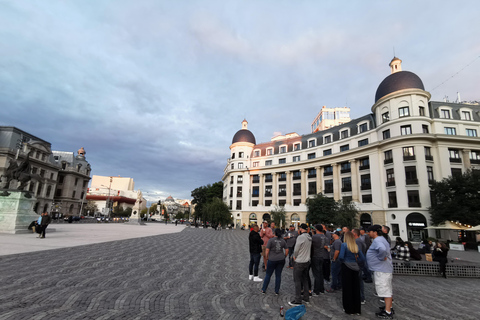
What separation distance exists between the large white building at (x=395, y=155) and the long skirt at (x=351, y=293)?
116 ft

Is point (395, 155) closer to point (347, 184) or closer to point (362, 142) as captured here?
point (362, 142)

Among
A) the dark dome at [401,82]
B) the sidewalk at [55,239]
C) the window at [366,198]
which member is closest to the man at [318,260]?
the sidewalk at [55,239]

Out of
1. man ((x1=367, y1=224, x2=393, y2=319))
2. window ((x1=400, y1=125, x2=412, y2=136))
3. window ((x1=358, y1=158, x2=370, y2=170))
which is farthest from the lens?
window ((x1=358, y1=158, x2=370, y2=170))

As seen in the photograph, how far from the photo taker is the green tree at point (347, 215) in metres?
36.5

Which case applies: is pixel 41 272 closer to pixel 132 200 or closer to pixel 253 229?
pixel 253 229

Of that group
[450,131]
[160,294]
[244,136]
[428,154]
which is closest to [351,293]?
[160,294]

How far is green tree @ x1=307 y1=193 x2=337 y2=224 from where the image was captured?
4031cm

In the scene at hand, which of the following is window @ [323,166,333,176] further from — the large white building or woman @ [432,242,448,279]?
woman @ [432,242,448,279]

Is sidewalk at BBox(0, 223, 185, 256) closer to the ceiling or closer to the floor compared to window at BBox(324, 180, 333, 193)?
closer to the floor

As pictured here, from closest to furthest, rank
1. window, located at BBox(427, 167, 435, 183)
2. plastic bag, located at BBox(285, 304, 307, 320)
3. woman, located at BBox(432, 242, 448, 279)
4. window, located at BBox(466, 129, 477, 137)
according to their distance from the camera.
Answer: plastic bag, located at BBox(285, 304, 307, 320) → woman, located at BBox(432, 242, 448, 279) → window, located at BBox(427, 167, 435, 183) → window, located at BBox(466, 129, 477, 137)

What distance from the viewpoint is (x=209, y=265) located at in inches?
423

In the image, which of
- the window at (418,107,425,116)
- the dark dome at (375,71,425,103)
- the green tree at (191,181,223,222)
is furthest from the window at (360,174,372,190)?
the green tree at (191,181,223,222)

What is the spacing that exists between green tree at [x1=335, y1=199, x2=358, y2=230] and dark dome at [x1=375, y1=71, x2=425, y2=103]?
19.6m

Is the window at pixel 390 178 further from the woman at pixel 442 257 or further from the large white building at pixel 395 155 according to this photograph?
the woman at pixel 442 257
